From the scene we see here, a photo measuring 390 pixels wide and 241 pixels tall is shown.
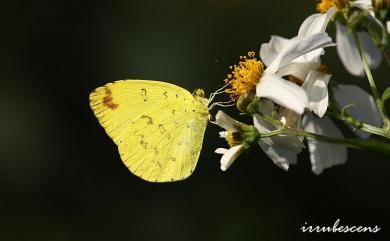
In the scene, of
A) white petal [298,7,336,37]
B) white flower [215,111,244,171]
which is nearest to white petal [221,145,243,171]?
white flower [215,111,244,171]

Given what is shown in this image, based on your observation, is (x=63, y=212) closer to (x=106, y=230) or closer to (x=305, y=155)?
(x=106, y=230)

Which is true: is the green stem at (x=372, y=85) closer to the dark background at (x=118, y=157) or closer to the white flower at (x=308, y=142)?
the white flower at (x=308, y=142)

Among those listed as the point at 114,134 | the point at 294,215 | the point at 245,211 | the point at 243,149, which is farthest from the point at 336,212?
Answer: the point at 243,149

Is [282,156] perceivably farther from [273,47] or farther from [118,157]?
[118,157]

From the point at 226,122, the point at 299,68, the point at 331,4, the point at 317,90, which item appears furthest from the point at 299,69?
the point at 226,122

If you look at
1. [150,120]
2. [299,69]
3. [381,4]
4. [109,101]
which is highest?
[381,4]
